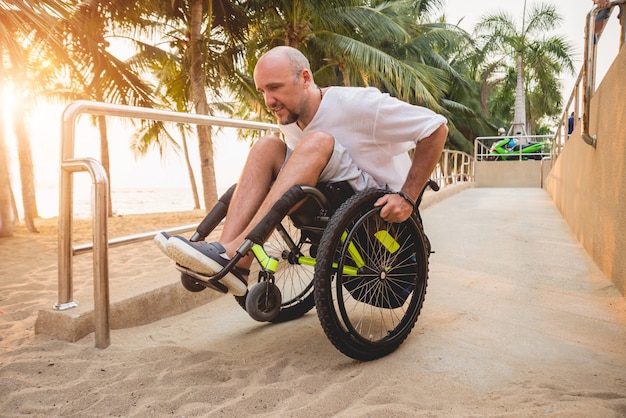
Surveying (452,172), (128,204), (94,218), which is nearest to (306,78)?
(94,218)

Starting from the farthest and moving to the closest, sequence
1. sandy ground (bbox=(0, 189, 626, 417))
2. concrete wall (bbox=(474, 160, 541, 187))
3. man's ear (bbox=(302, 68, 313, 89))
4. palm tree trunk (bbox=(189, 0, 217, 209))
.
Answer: concrete wall (bbox=(474, 160, 541, 187)) < palm tree trunk (bbox=(189, 0, 217, 209)) < man's ear (bbox=(302, 68, 313, 89)) < sandy ground (bbox=(0, 189, 626, 417))

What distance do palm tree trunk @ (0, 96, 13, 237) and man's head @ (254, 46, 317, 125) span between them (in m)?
7.47

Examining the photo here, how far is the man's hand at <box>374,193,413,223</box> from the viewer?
1.79 metres

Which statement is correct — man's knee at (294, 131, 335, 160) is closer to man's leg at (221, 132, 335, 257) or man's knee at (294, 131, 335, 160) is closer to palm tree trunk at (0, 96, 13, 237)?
man's leg at (221, 132, 335, 257)

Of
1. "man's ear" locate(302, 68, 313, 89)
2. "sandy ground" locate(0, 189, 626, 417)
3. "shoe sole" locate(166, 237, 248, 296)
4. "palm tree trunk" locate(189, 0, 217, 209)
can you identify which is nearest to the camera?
"sandy ground" locate(0, 189, 626, 417)

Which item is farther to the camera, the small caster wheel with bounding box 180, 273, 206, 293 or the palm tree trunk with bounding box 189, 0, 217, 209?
the palm tree trunk with bounding box 189, 0, 217, 209

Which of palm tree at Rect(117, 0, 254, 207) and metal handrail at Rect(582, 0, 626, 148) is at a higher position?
palm tree at Rect(117, 0, 254, 207)

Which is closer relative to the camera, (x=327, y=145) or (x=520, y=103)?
(x=327, y=145)

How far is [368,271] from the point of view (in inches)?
72.9

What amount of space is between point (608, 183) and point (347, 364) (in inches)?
86.7

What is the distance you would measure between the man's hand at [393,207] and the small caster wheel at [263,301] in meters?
0.49

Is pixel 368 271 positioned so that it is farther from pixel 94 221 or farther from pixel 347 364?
pixel 94 221

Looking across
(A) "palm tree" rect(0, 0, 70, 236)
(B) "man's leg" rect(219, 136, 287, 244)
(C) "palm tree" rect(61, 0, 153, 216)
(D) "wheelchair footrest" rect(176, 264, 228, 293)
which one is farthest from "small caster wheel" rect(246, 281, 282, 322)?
(C) "palm tree" rect(61, 0, 153, 216)

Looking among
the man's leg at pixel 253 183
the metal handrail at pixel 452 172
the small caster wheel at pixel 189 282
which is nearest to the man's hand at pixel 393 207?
the man's leg at pixel 253 183
